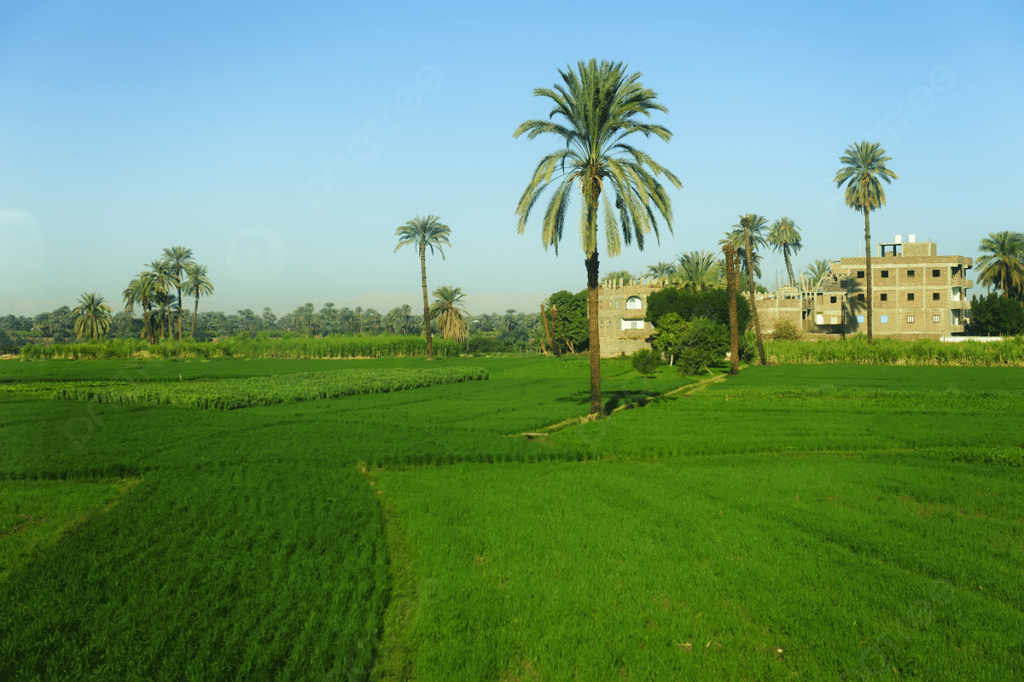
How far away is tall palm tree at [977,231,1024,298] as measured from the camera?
3440 inches

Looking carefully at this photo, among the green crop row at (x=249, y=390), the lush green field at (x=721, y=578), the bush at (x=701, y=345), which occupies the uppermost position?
the bush at (x=701, y=345)

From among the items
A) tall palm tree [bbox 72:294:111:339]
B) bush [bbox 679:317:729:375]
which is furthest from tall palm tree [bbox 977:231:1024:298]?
tall palm tree [bbox 72:294:111:339]

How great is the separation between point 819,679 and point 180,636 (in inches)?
285

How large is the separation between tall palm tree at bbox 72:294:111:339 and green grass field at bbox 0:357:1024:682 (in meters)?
112

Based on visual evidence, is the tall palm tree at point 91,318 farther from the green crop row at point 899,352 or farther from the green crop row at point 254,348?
the green crop row at point 899,352

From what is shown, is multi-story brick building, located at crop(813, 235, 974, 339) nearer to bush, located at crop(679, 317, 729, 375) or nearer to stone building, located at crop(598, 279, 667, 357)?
stone building, located at crop(598, 279, 667, 357)

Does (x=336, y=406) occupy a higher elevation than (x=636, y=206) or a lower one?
lower

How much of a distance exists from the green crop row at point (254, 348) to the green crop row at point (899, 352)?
48348mm

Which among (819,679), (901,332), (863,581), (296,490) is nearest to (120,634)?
(296,490)

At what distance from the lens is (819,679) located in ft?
21.0

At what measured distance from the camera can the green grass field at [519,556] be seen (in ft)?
22.9

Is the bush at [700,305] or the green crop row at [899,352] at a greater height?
the bush at [700,305]

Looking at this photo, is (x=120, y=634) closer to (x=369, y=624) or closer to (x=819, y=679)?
(x=369, y=624)

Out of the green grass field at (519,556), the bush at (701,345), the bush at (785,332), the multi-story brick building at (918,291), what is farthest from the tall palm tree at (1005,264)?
the green grass field at (519,556)
